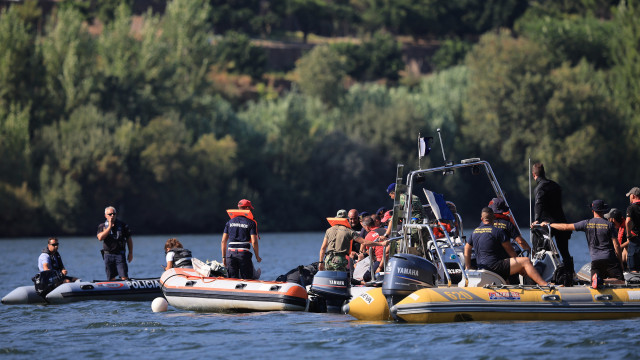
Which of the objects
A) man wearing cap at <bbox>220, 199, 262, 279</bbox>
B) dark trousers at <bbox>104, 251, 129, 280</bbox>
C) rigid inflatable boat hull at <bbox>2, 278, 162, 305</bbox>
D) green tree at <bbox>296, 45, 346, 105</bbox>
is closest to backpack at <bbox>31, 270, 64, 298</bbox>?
rigid inflatable boat hull at <bbox>2, 278, 162, 305</bbox>

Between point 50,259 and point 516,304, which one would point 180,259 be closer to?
point 50,259

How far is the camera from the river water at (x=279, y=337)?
12.7m

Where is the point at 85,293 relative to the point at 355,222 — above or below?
below

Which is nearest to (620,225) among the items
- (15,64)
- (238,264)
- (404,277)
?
(404,277)

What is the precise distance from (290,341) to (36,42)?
138 feet

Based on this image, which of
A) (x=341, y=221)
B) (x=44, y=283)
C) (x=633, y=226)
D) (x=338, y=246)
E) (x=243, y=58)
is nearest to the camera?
(x=633, y=226)

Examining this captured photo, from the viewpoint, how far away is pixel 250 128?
5809cm

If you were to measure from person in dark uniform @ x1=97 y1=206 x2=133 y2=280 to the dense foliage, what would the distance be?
29882mm

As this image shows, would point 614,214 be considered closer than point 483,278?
No

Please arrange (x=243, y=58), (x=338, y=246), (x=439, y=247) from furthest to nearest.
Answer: (x=243, y=58) → (x=338, y=246) → (x=439, y=247)

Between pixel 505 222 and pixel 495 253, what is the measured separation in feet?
1.51

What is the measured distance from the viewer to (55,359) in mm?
12680

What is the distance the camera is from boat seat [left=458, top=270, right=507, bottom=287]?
1446cm

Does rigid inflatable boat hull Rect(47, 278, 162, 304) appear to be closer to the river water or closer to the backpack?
the backpack
